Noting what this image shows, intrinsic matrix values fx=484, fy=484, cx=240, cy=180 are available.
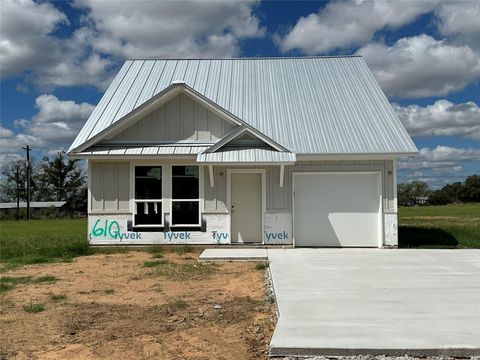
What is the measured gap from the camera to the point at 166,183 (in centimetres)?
1476

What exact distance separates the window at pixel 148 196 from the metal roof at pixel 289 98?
6.15 ft

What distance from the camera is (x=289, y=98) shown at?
17391mm

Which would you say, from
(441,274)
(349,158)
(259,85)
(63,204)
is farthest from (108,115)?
(63,204)

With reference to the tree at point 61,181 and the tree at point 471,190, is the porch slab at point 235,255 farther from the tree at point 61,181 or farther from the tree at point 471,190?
the tree at point 471,190

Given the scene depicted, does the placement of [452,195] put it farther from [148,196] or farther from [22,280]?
[22,280]

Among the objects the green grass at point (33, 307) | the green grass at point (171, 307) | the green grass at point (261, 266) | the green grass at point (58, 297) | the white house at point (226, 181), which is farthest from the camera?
the white house at point (226, 181)

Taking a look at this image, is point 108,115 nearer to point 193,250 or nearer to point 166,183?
point 166,183

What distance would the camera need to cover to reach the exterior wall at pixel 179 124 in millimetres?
14859

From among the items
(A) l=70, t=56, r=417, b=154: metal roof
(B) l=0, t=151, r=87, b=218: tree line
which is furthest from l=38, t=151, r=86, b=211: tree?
(A) l=70, t=56, r=417, b=154: metal roof

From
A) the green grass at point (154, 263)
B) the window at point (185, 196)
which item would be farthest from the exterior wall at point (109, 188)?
the green grass at point (154, 263)

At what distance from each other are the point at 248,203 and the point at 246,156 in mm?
1637

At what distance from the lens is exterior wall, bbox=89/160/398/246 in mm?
14516

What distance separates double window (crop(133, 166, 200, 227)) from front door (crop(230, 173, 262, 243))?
1162mm

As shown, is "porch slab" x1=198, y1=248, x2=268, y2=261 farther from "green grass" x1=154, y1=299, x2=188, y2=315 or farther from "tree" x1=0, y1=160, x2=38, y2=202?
"tree" x1=0, y1=160, x2=38, y2=202
